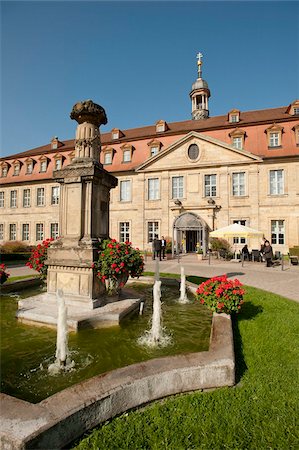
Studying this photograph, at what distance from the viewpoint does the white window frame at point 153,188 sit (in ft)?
83.8

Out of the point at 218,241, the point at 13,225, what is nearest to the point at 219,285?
the point at 218,241

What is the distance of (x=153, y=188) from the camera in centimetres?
2572

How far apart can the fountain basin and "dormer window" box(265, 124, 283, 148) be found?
23437 millimetres

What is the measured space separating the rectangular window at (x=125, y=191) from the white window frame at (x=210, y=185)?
7.99 m

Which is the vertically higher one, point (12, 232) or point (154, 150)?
point (154, 150)

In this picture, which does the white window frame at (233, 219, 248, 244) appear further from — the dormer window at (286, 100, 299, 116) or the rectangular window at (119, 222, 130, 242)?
the dormer window at (286, 100, 299, 116)

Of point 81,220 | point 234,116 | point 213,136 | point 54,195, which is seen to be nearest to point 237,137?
point 213,136

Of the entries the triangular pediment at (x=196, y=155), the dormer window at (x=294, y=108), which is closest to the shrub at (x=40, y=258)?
the triangular pediment at (x=196, y=155)

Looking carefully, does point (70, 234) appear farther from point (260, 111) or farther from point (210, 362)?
point (260, 111)

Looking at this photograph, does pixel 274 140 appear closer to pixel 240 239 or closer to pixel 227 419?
pixel 240 239

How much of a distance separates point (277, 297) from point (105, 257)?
524cm

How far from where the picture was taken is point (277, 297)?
728 centimetres

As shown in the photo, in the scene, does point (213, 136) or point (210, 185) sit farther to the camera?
point (213, 136)

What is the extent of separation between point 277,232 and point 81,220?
67.9 ft
